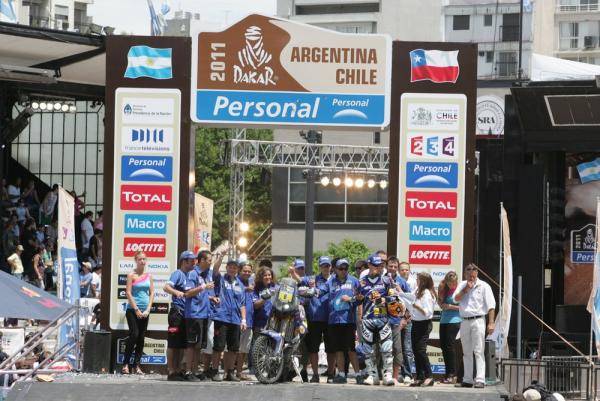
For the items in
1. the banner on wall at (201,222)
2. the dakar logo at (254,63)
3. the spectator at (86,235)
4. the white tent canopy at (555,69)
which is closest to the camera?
the dakar logo at (254,63)

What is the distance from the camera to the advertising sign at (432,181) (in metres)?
19.1

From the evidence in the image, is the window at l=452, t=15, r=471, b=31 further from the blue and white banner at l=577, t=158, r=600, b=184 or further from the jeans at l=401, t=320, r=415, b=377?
the jeans at l=401, t=320, r=415, b=377

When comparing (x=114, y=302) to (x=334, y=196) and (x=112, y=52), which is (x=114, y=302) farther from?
(x=334, y=196)

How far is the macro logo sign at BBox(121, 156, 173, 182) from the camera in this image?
760 inches

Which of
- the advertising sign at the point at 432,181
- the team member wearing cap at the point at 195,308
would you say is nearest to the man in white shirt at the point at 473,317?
the advertising sign at the point at 432,181

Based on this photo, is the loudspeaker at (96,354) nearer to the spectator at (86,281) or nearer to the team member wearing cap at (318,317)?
the team member wearing cap at (318,317)

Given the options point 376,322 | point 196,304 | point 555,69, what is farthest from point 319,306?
point 555,69

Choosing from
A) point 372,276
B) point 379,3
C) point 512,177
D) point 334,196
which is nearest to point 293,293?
point 372,276

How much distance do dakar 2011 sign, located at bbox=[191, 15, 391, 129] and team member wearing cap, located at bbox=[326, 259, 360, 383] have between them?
2986 mm

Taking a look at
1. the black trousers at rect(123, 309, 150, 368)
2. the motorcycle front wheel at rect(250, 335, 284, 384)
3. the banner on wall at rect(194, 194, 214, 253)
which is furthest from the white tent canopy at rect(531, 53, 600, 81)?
the motorcycle front wheel at rect(250, 335, 284, 384)

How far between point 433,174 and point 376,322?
3.21m

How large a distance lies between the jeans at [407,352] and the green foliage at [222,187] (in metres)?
56.6

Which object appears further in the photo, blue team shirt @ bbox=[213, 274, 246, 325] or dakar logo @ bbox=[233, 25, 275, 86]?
dakar logo @ bbox=[233, 25, 275, 86]

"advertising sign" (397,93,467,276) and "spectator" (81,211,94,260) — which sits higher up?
"advertising sign" (397,93,467,276)
